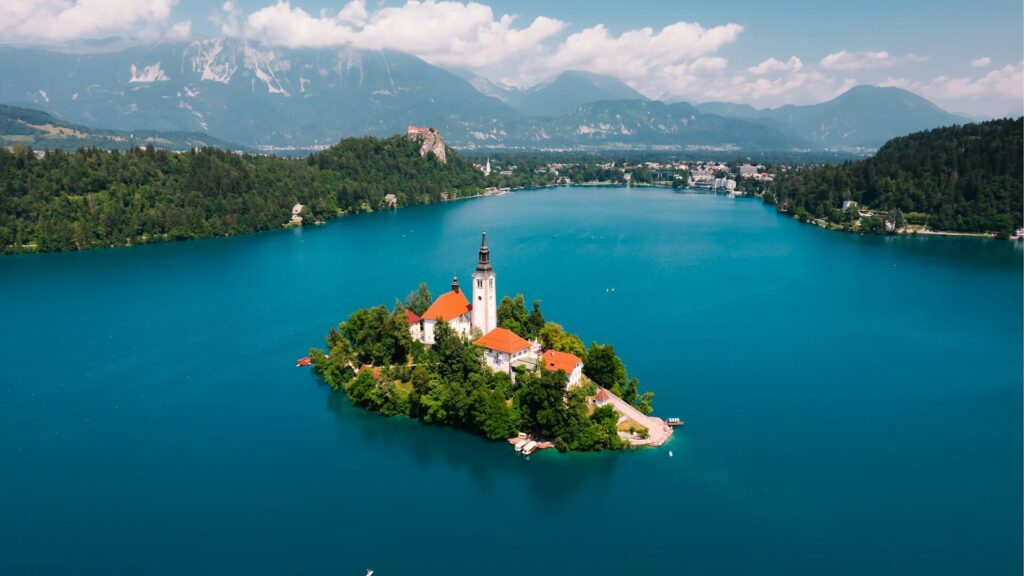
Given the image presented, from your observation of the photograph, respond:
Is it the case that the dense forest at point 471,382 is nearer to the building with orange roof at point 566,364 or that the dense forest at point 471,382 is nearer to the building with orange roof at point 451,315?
the building with orange roof at point 566,364

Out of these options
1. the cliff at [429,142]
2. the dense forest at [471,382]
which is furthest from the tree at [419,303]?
the cliff at [429,142]

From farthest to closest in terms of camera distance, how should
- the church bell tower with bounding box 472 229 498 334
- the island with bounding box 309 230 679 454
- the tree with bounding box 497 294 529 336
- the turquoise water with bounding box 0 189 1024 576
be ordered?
the tree with bounding box 497 294 529 336 → the church bell tower with bounding box 472 229 498 334 → the island with bounding box 309 230 679 454 → the turquoise water with bounding box 0 189 1024 576

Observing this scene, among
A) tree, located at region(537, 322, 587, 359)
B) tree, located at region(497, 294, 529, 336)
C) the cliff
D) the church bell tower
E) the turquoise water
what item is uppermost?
the cliff

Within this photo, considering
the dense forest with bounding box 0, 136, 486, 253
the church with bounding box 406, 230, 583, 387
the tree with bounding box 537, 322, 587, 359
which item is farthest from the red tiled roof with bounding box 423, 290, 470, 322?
the dense forest with bounding box 0, 136, 486, 253

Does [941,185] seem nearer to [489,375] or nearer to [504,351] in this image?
[504,351]

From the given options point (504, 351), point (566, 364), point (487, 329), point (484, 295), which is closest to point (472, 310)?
point (487, 329)

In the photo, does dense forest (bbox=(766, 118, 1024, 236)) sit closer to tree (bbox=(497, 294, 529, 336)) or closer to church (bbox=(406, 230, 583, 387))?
tree (bbox=(497, 294, 529, 336))
